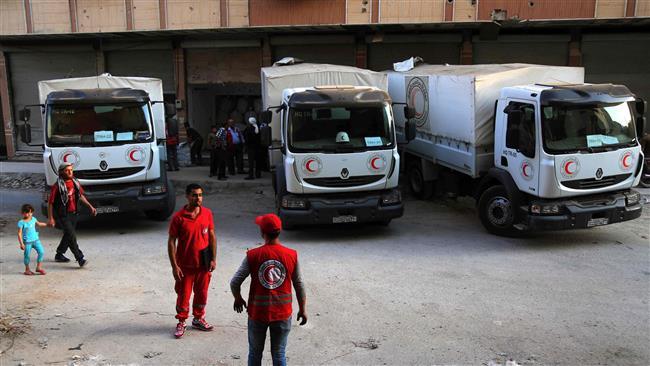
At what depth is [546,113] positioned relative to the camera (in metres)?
9.17

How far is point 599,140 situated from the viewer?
928cm

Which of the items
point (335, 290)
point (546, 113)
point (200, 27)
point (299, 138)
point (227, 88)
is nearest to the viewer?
point (335, 290)

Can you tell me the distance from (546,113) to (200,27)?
40.5 feet

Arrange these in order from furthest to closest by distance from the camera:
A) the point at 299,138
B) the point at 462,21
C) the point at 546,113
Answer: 1. the point at 462,21
2. the point at 299,138
3. the point at 546,113

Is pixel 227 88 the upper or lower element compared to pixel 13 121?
upper

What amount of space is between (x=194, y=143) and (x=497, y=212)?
36.6 feet

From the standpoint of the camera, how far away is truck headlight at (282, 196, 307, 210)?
10.1 m

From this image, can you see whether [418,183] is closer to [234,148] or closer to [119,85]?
[234,148]

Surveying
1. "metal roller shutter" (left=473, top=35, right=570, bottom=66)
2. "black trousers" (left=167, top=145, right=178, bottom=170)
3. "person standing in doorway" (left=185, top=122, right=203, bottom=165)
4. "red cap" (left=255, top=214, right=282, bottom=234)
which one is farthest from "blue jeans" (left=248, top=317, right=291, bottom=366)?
"metal roller shutter" (left=473, top=35, right=570, bottom=66)

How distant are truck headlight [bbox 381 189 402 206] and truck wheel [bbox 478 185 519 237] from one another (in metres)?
1.54

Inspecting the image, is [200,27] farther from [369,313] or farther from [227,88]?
[369,313]

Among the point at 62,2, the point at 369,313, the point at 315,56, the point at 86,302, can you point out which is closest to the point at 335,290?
the point at 369,313

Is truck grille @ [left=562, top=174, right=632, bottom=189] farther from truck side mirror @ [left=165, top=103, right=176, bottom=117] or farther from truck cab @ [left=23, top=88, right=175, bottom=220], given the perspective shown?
truck side mirror @ [left=165, top=103, right=176, bottom=117]

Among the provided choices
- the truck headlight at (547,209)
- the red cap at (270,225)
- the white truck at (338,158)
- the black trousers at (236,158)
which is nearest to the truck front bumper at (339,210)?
the white truck at (338,158)
